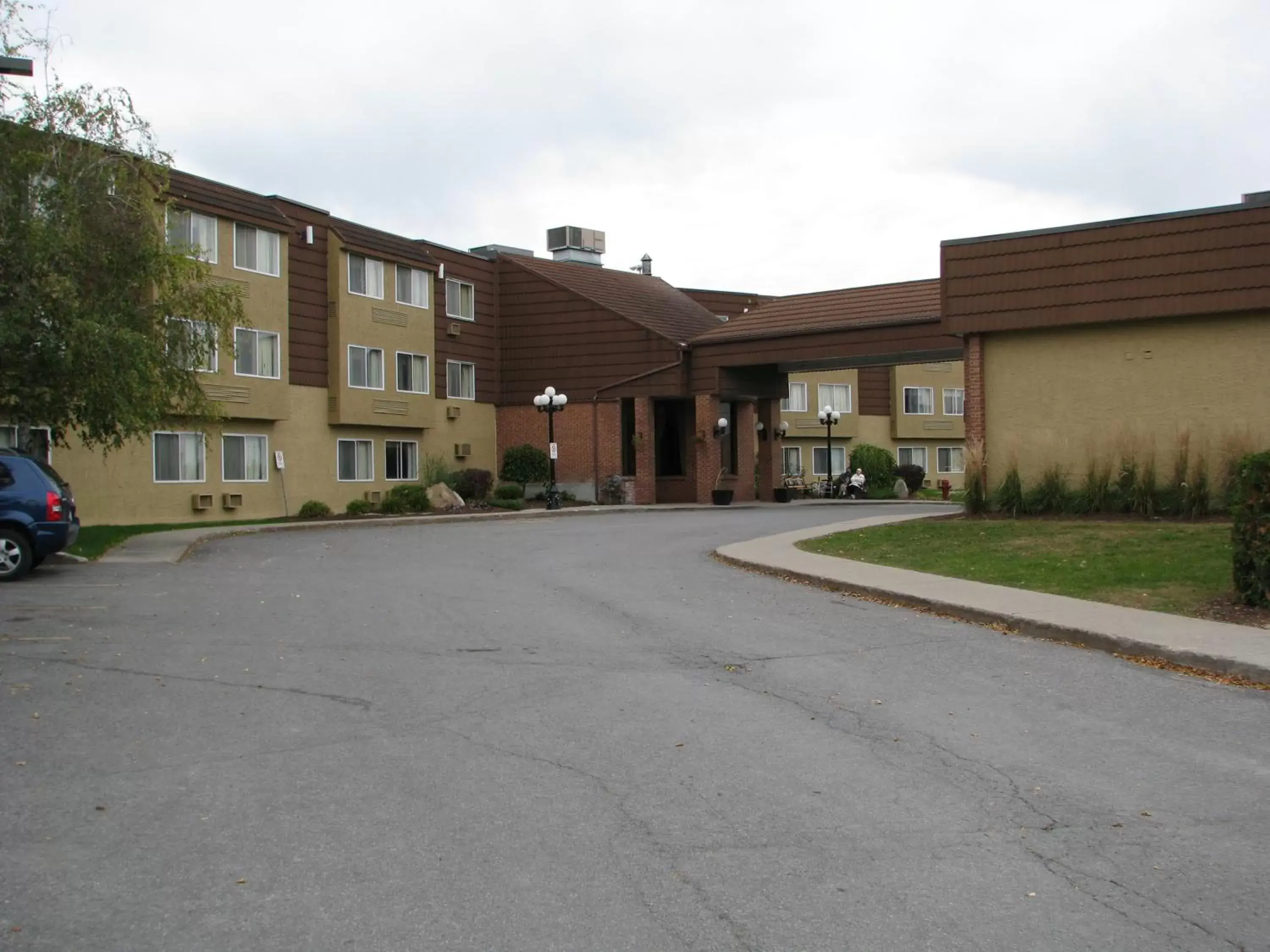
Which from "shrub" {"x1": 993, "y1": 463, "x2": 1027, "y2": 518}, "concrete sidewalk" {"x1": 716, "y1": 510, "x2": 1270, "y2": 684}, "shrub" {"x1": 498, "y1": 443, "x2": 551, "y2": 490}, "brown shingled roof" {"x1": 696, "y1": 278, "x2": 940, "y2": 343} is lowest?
"concrete sidewalk" {"x1": 716, "y1": 510, "x2": 1270, "y2": 684}

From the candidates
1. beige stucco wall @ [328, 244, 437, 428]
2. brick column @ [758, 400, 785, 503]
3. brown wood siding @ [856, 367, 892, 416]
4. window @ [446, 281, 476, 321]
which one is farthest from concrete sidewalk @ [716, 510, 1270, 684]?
brown wood siding @ [856, 367, 892, 416]

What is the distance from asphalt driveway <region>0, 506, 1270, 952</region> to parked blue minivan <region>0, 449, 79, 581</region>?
4.88 meters

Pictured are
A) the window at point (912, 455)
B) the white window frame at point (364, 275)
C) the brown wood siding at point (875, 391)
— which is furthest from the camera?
the window at point (912, 455)

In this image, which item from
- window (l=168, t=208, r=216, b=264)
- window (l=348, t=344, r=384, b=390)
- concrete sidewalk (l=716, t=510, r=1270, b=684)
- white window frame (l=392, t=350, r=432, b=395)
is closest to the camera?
concrete sidewalk (l=716, t=510, r=1270, b=684)

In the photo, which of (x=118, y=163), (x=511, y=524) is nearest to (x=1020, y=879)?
(x=118, y=163)

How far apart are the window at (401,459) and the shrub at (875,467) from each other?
72.7 ft

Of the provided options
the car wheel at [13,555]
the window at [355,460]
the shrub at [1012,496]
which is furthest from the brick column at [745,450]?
the car wheel at [13,555]

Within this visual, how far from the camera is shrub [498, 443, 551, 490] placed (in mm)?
40969

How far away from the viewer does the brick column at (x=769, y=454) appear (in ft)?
149

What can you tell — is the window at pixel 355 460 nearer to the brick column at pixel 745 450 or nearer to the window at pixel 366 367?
the window at pixel 366 367

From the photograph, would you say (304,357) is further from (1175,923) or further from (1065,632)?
(1175,923)

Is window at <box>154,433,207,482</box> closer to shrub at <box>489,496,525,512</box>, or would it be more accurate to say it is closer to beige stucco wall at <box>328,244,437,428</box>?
beige stucco wall at <box>328,244,437,428</box>

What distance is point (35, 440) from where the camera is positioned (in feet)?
74.4

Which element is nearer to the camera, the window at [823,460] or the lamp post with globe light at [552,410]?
the lamp post with globe light at [552,410]
